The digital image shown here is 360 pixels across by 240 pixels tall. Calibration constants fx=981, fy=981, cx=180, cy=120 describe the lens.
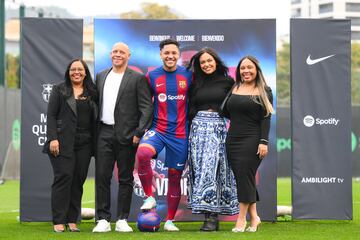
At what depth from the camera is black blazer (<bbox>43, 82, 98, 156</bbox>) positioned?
9.91 meters

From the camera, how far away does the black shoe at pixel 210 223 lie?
32.7 feet

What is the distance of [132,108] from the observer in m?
9.84

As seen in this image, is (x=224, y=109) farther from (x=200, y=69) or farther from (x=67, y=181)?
(x=67, y=181)

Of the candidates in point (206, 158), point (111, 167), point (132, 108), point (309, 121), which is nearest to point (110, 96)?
point (132, 108)

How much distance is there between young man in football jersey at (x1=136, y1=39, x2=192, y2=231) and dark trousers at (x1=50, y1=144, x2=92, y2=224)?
2.12 ft

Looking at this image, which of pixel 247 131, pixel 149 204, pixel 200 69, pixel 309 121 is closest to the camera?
pixel 247 131

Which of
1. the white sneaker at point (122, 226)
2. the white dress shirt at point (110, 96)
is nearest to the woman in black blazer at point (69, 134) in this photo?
the white dress shirt at point (110, 96)

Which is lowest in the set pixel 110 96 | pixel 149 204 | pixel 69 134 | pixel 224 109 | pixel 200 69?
pixel 149 204

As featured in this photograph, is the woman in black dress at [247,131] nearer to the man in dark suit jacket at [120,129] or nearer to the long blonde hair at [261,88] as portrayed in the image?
the long blonde hair at [261,88]

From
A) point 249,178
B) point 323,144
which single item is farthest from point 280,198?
point 249,178

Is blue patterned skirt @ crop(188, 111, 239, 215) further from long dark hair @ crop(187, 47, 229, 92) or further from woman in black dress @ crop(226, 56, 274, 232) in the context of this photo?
long dark hair @ crop(187, 47, 229, 92)

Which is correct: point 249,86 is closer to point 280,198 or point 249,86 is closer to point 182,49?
point 182,49

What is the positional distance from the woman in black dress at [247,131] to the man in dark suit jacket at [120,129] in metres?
0.86

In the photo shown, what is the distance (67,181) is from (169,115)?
4.06 feet
